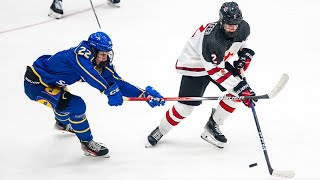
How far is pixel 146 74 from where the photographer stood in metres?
4.32

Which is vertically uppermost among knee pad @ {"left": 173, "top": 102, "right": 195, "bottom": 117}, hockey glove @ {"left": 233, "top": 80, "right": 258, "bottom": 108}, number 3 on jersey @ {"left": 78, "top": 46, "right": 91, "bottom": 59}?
number 3 on jersey @ {"left": 78, "top": 46, "right": 91, "bottom": 59}

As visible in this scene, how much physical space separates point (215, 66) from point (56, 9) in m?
3.35

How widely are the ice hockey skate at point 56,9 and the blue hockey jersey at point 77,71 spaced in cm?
270

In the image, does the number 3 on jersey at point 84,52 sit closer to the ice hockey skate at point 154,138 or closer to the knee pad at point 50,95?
the knee pad at point 50,95

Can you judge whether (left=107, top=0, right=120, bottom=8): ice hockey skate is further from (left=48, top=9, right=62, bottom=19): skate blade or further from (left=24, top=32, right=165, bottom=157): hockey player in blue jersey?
(left=24, top=32, right=165, bottom=157): hockey player in blue jersey

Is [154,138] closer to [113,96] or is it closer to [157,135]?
[157,135]

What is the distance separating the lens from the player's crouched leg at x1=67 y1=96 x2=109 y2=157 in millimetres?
2863

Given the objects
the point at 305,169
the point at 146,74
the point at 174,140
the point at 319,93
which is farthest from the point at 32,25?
the point at 305,169

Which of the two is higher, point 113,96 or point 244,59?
point 244,59

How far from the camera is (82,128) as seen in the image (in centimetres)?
296

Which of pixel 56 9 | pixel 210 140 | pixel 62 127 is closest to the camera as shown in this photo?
pixel 210 140

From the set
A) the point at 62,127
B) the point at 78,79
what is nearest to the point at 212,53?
the point at 78,79

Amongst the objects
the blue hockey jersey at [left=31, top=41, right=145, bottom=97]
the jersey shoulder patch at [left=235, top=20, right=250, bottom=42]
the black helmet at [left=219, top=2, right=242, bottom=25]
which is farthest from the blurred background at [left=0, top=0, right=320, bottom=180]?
the black helmet at [left=219, top=2, right=242, bottom=25]

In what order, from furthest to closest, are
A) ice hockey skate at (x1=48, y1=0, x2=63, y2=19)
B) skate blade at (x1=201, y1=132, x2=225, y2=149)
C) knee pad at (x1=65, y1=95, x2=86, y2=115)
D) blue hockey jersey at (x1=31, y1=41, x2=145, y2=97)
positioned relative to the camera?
ice hockey skate at (x1=48, y1=0, x2=63, y2=19)
skate blade at (x1=201, y1=132, x2=225, y2=149)
knee pad at (x1=65, y1=95, x2=86, y2=115)
blue hockey jersey at (x1=31, y1=41, x2=145, y2=97)
